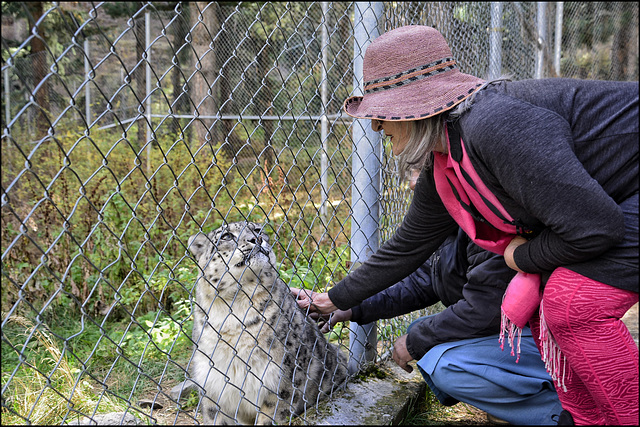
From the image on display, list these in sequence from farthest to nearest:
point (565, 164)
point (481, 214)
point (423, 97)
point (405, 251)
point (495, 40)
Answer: point (495, 40) < point (405, 251) < point (481, 214) < point (423, 97) < point (565, 164)

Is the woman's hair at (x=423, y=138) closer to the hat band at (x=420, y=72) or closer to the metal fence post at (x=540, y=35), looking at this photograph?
the hat band at (x=420, y=72)

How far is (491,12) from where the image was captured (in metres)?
5.88

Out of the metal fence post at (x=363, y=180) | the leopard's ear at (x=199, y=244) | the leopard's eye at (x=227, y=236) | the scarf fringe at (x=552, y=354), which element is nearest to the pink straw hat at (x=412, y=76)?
the metal fence post at (x=363, y=180)

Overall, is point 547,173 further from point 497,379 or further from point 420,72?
point 497,379

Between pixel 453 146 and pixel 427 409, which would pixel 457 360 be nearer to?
pixel 427 409

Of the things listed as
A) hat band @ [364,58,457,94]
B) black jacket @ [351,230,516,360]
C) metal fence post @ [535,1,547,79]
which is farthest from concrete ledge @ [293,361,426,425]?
metal fence post @ [535,1,547,79]

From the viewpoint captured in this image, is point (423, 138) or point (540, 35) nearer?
point (423, 138)

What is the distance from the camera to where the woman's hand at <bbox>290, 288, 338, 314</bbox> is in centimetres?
308

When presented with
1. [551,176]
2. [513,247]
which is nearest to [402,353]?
[513,247]

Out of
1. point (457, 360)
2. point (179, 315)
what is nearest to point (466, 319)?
point (457, 360)

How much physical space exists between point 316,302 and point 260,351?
497mm

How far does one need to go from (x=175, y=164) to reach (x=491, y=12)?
392 cm

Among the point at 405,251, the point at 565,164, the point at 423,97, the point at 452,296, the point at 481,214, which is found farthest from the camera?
the point at 452,296

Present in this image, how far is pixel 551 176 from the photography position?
1.85 meters
